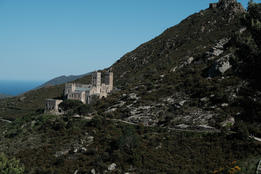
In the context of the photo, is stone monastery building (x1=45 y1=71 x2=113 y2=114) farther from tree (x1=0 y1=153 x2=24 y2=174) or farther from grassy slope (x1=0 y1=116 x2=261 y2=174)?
tree (x1=0 y1=153 x2=24 y2=174)

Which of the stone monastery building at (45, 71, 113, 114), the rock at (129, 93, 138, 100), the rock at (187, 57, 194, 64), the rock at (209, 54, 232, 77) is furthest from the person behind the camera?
the rock at (187, 57, 194, 64)

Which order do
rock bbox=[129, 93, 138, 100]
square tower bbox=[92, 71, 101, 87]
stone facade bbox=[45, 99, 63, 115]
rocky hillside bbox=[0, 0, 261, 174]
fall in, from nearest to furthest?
rocky hillside bbox=[0, 0, 261, 174] < rock bbox=[129, 93, 138, 100] < stone facade bbox=[45, 99, 63, 115] < square tower bbox=[92, 71, 101, 87]

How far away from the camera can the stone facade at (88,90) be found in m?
79.1

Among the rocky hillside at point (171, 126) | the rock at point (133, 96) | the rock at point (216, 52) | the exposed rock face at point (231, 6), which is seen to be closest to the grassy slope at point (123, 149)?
the rocky hillside at point (171, 126)

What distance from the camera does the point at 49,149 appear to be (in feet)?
155

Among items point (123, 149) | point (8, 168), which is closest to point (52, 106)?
point (8, 168)

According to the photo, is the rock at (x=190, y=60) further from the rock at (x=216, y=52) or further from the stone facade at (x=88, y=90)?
the stone facade at (x=88, y=90)

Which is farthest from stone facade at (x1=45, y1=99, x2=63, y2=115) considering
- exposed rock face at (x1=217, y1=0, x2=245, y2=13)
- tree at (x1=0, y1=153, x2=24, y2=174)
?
exposed rock face at (x1=217, y1=0, x2=245, y2=13)

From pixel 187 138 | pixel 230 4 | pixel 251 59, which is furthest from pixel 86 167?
pixel 230 4

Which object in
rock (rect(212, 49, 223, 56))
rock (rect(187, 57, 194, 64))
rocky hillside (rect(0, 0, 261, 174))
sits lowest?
rocky hillside (rect(0, 0, 261, 174))

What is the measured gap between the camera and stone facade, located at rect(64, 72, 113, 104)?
79125 mm

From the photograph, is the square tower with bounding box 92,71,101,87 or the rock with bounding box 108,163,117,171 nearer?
the rock with bounding box 108,163,117,171

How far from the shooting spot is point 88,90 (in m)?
80.9

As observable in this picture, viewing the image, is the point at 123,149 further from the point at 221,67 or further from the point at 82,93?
the point at 82,93
